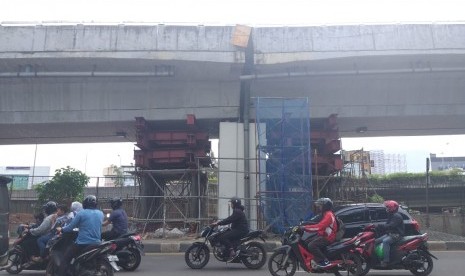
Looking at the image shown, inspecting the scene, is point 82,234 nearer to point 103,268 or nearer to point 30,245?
point 103,268

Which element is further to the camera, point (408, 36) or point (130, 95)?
point (130, 95)

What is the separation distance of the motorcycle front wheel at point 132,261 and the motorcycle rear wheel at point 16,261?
179 cm

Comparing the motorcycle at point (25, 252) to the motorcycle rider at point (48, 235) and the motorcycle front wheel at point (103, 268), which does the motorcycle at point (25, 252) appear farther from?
the motorcycle front wheel at point (103, 268)

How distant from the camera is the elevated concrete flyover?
14.5 metres

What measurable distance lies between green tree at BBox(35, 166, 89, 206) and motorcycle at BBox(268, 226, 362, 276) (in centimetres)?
1075

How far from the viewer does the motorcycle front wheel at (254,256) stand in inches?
373

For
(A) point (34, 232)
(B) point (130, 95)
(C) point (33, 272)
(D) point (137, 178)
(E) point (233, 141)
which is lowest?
(C) point (33, 272)

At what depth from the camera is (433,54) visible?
1445 cm

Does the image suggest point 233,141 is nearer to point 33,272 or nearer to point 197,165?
point 197,165

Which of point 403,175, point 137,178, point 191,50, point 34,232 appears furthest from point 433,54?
point 403,175

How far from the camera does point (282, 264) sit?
26.8ft

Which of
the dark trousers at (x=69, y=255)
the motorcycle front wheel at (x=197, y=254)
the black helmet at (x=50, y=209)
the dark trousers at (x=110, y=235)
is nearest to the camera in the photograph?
the dark trousers at (x=69, y=255)

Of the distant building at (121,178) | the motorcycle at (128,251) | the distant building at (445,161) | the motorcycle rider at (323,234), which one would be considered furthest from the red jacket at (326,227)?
the distant building at (445,161)

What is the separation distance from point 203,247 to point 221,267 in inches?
25.0
